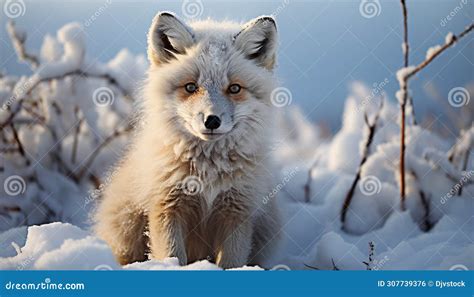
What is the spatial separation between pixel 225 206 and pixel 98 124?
4.88 ft

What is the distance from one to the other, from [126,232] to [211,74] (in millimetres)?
841

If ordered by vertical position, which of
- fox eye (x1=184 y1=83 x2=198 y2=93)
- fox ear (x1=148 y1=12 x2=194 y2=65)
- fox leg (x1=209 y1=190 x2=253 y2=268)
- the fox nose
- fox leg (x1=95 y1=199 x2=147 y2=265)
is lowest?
fox leg (x1=95 y1=199 x2=147 y2=265)

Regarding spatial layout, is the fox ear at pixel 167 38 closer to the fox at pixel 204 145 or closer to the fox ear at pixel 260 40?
the fox at pixel 204 145

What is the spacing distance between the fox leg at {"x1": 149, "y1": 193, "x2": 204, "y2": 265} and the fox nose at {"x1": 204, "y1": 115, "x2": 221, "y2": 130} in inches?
15.4

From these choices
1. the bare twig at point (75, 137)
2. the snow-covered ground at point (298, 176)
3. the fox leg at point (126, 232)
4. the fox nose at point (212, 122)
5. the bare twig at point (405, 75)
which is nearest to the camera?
the fox nose at point (212, 122)

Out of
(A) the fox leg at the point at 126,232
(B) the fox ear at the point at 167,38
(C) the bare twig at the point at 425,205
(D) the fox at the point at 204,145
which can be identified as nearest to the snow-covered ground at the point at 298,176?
(C) the bare twig at the point at 425,205

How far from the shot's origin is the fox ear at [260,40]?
8.82 feet

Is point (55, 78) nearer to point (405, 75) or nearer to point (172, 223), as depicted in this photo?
point (172, 223)

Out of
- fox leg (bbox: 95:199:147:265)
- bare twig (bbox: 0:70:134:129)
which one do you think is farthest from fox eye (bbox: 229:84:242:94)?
bare twig (bbox: 0:70:134:129)

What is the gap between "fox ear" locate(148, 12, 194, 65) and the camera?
266 cm

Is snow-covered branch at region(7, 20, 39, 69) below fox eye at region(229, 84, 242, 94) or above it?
below

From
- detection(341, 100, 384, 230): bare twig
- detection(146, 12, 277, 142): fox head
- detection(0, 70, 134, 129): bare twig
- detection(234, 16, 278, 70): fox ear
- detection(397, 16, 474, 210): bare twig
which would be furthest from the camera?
detection(0, 70, 134, 129): bare twig

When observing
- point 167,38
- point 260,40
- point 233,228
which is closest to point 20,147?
point 167,38

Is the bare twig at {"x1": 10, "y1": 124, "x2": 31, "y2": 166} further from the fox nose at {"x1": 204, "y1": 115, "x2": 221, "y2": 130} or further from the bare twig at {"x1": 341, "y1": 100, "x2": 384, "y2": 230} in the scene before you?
the bare twig at {"x1": 341, "y1": 100, "x2": 384, "y2": 230}
